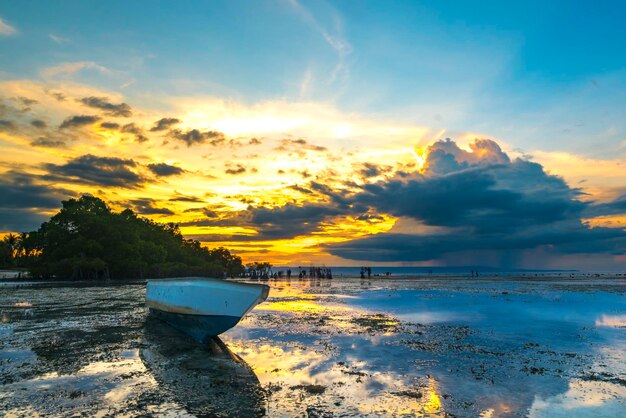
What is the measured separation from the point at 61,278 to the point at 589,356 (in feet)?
261

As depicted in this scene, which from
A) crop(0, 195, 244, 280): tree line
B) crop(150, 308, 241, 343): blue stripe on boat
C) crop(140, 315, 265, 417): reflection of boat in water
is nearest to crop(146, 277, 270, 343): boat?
crop(150, 308, 241, 343): blue stripe on boat

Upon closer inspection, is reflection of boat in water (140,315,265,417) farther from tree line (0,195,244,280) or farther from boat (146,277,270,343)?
tree line (0,195,244,280)

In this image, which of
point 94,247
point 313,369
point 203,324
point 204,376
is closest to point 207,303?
point 203,324

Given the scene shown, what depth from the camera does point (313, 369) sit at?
34.9 feet

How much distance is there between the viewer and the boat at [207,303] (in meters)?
13.5

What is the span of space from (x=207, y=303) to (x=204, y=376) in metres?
4.57

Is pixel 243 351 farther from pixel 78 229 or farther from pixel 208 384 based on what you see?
pixel 78 229

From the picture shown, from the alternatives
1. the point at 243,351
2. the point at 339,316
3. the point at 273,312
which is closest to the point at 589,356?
the point at 243,351

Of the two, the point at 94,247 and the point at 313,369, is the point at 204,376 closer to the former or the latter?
the point at 313,369

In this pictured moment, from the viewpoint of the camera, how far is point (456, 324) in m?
20.0

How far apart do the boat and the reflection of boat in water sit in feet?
2.07

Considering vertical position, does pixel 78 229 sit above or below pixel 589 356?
above

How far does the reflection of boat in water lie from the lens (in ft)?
25.0

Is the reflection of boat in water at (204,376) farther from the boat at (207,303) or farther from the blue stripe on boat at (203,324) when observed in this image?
the boat at (207,303)
